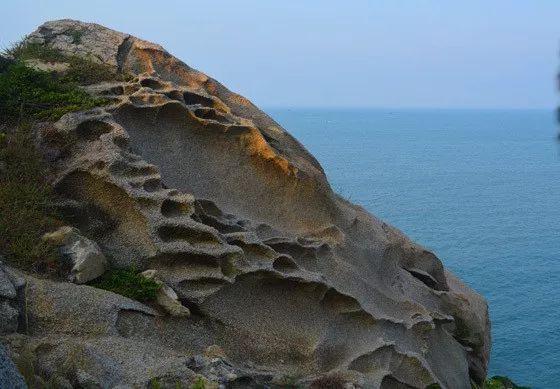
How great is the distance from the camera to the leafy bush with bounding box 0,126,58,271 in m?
10.8

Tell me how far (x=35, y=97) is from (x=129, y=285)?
4.36 meters

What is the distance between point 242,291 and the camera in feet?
39.7

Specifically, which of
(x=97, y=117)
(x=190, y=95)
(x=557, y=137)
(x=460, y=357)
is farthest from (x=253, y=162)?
(x=557, y=137)

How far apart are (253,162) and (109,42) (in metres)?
4.16

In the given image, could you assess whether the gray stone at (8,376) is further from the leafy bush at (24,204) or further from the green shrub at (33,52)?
the green shrub at (33,52)

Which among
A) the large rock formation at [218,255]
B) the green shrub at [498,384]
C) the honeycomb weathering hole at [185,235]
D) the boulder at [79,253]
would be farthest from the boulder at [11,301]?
the green shrub at [498,384]

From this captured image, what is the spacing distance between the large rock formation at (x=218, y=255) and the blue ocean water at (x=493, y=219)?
14.7 feet

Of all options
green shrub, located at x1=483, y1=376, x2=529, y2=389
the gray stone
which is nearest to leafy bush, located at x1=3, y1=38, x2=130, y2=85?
the gray stone

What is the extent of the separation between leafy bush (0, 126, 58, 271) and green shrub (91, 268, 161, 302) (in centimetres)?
73

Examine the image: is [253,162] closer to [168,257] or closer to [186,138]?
[186,138]

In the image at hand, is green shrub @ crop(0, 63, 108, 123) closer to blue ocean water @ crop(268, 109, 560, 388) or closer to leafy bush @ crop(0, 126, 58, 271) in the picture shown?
leafy bush @ crop(0, 126, 58, 271)

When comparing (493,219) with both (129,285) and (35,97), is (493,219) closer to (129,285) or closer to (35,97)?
(35,97)

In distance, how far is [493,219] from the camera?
42.9 m

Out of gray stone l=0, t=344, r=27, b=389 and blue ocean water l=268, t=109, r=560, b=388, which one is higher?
gray stone l=0, t=344, r=27, b=389
